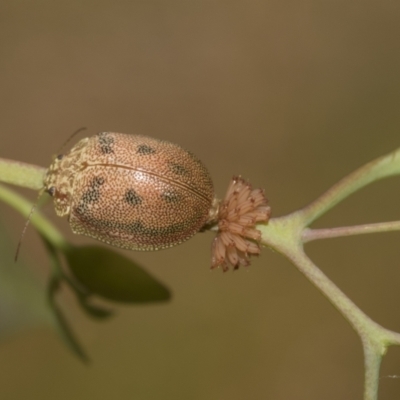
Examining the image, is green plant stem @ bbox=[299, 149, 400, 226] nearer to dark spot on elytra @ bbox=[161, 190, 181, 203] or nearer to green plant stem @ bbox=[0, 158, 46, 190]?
dark spot on elytra @ bbox=[161, 190, 181, 203]

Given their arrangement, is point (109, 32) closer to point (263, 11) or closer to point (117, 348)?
point (263, 11)

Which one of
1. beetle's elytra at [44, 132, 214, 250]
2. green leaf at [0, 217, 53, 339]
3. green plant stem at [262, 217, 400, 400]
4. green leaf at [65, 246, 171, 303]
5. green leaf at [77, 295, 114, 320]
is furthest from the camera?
green leaf at [0, 217, 53, 339]

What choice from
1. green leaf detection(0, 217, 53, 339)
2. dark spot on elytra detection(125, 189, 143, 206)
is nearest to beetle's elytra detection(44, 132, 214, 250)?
dark spot on elytra detection(125, 189, 143, 206)

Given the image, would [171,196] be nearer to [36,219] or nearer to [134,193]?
[134,193]

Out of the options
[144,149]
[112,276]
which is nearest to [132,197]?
[144,149]

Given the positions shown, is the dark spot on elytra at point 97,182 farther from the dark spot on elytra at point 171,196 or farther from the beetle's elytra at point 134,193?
the dark spot on elytra at point 171,196

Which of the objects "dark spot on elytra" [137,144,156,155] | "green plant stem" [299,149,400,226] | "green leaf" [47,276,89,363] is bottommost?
"green leaf" [47,276,89,363]

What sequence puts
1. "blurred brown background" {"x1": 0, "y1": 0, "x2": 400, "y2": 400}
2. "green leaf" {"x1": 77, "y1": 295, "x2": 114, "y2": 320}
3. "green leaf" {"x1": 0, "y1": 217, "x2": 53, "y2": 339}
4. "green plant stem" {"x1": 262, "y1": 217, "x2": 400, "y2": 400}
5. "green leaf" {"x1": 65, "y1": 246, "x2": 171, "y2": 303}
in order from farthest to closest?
"blurred brown background" {"x1": 0, "y1": 0, "x2": 400, "y2": 400}
"green leaf" {"x1": 0, "y1": 217, "x2": 53, "y2": 339}
"green leaf" {"x1": 77, "y1": 295, "x2": 114, "y2": 320}
"green leaf" {"x1": 65, "y1": 246, "x2": 171, "y2": 303}
"green plant stem" {"x1": 262, "y1": 217, "x2": 400, "y2": 400}

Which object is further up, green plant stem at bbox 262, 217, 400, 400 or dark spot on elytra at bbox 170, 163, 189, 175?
dark spot on elytra at bbox 170, 163, 189, 175
